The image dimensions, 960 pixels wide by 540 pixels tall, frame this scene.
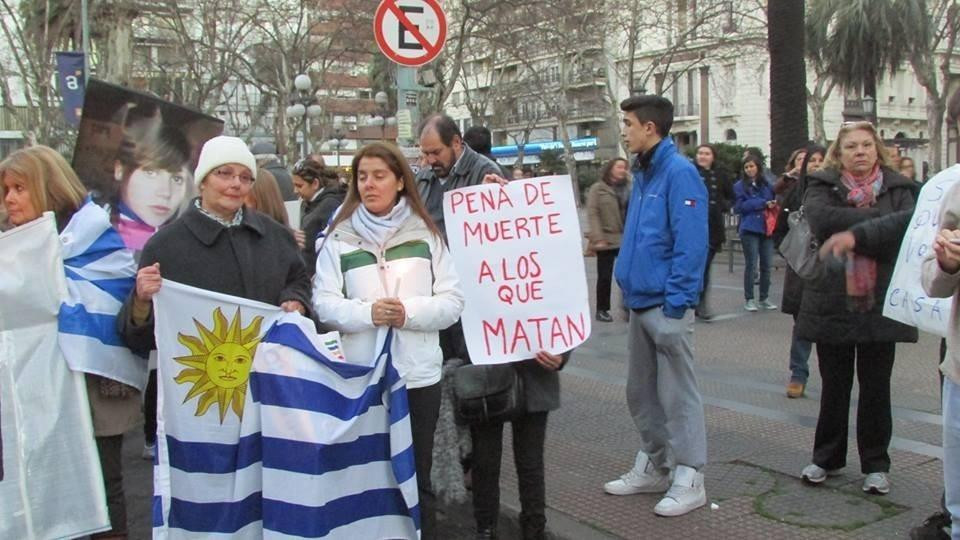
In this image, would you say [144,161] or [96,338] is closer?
[96,338]

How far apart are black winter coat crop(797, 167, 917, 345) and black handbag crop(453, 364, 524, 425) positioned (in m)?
1.70

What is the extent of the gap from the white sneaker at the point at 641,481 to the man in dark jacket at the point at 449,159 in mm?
1667

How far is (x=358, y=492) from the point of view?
11.9 feet

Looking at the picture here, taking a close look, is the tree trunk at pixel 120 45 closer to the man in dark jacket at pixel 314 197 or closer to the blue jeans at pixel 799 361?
the man in dark jacket at pixel 314 197

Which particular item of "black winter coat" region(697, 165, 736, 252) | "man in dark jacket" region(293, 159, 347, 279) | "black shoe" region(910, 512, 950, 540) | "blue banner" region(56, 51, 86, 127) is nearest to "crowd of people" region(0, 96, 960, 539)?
"man in dark jacket" region(293, 159, 347, 279)

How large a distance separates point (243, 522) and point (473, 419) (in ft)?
3.65

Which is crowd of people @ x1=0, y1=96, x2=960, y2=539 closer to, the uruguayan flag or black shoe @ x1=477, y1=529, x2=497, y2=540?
black shoe @ x1=477, y1=529, x2=497, y2=540

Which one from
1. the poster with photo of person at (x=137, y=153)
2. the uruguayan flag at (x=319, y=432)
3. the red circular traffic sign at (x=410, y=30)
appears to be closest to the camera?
the uruguayan flag at (x=319, y=432)

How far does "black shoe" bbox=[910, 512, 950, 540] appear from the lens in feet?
13.4

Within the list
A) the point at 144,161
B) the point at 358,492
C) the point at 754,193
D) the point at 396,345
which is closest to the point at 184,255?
the point at 396,345

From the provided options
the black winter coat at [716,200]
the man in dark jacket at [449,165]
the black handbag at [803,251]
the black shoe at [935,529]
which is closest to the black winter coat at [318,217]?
the man in dark jacket at [449,165]

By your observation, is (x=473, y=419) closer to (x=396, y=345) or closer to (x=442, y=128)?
(x=396, y=345)

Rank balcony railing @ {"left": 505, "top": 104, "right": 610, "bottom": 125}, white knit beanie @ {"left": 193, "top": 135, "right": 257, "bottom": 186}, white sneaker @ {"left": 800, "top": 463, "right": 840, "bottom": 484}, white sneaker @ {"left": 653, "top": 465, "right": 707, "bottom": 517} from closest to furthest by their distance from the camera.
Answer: white knit beanie @ {"left": 193, "top": 135, "right": 257, "bottom": 186}, white sneaker @ {"left": 653, "top": 465, "right": 707, "bottom": 517}, white sneaker @ {"left": 800, "top": 463, "right": 840, "bottom": 484}, balcony railing @ {"left": 505, "top": 104, "right": 610, "bottom": 125}

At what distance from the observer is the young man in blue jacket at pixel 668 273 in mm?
4383
